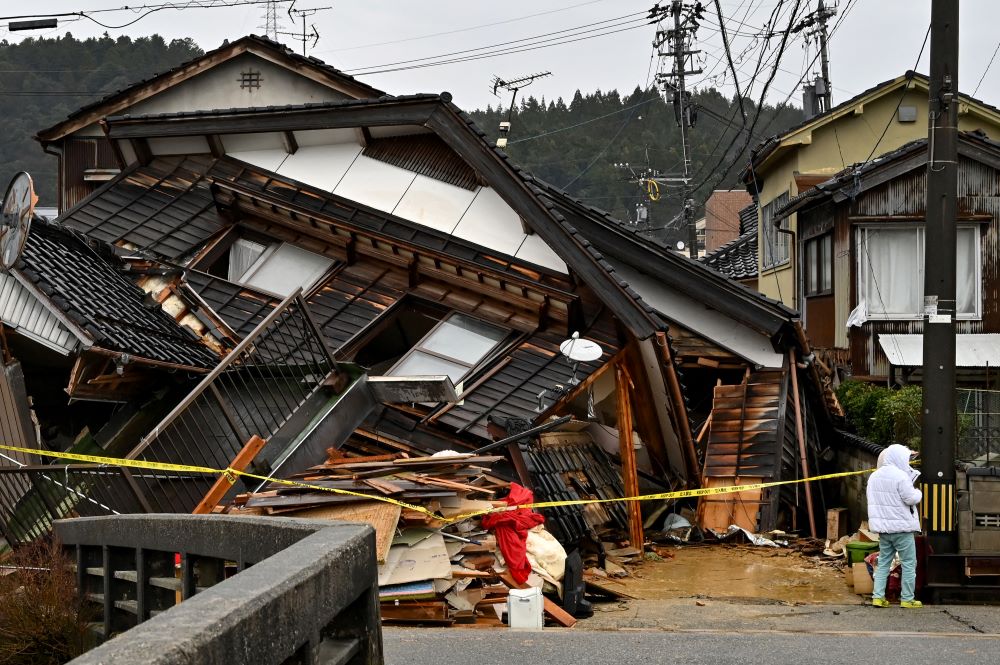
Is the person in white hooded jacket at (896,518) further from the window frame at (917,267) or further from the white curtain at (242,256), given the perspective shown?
the window frame at (917,267)

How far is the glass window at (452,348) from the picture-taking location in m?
→ 15.6

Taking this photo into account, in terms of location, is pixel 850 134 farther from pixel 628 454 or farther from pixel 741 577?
pixel 741 577

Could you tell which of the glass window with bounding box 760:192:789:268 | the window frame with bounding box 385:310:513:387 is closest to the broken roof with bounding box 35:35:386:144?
the window frame with bounding box 385:310:513:387

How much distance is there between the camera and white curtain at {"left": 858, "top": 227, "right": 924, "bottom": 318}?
21875 millimetres

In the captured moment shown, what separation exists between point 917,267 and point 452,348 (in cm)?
1075

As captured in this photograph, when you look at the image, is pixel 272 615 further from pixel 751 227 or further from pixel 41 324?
pixel 751 227

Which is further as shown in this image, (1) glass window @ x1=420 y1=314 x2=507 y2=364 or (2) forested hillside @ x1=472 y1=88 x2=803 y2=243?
(2) forested hillside @ x1=472 y1=88 x2=803 y2=243

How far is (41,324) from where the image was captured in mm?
11562

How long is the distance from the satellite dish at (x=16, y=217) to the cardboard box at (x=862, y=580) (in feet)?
32.4

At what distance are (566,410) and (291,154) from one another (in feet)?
20.4

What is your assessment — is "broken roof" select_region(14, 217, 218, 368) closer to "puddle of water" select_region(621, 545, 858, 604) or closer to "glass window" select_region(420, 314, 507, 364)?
"glass window" select_region(420, 314, 507, 364)

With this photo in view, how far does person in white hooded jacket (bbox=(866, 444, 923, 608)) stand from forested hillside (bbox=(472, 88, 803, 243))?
180ft

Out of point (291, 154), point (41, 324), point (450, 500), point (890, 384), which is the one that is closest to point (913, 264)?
point (890, 384)

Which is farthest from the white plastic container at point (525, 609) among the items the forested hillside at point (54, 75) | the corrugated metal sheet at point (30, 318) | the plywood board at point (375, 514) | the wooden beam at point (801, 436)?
the forested hillside at point (54, 75)
